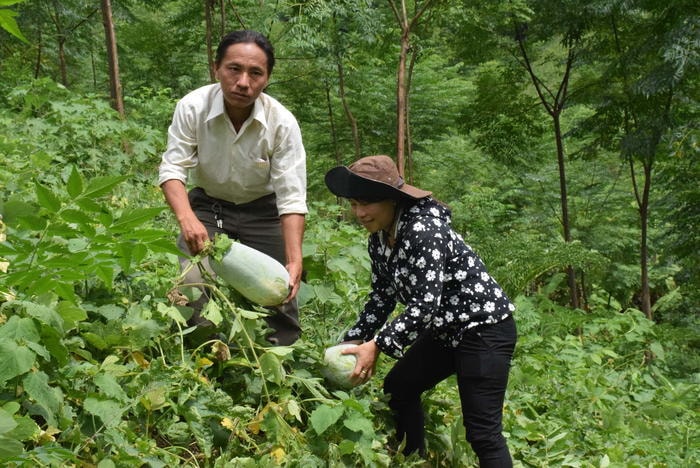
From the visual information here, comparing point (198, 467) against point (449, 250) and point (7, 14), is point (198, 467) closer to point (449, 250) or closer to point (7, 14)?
point (449, 250)

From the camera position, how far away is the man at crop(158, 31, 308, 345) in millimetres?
3238

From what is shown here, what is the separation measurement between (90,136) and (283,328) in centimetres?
459

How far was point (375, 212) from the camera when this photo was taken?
2.93m

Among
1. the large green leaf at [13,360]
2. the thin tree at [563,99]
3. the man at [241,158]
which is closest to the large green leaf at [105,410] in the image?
the large green leaf at [13,360]

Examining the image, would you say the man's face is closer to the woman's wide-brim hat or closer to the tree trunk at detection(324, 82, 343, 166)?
the woman's wide-brim hat

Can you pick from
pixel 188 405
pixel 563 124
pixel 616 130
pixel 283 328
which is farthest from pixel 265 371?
pixel 563 124

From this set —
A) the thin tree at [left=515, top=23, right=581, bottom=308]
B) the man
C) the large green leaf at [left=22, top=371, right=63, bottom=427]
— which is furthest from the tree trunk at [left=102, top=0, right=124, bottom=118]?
the large green leaf at [left=22, top=371, right=63, bottom=427]

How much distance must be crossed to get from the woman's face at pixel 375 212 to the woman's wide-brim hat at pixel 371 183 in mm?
32

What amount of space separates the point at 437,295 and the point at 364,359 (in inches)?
16.9

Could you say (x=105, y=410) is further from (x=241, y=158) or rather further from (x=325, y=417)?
(x=241, y=158)

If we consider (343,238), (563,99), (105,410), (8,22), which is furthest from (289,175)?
(563,99)

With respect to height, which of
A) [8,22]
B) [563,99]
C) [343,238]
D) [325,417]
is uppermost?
[8,22]

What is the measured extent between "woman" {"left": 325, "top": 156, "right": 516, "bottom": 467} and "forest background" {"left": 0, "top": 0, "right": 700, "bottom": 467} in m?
0.38

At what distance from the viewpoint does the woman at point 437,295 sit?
2.84m
